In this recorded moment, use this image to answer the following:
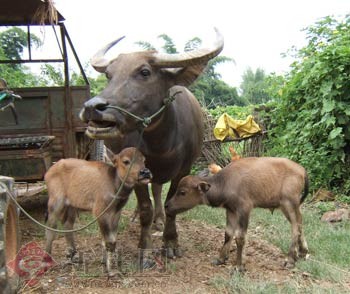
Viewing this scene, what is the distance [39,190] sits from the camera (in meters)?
8.59

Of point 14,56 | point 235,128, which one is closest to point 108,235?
point 235,128

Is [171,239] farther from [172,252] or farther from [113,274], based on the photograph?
[113,274]

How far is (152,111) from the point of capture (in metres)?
3.92

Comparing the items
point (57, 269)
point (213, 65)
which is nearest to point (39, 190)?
point (57, 269)

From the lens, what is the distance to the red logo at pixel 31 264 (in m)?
3.66

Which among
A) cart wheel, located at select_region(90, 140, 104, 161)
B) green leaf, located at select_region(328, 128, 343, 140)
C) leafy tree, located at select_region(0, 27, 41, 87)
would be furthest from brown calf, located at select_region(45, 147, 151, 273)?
leafy tree, located at select_region(0, 27, 41, 87)

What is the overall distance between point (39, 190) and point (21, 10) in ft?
11.1

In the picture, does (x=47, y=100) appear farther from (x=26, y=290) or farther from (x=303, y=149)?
(x=303, y=149)

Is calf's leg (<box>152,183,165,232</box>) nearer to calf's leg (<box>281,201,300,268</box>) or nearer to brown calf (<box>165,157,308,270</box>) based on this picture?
brown calf (<box>165,157,308,270</box>)

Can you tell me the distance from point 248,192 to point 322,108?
3.84 m

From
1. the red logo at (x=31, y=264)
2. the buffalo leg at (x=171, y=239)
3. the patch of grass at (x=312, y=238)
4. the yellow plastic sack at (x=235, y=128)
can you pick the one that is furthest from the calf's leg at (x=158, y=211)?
the yellow plastic sack at (x=235, y=128)

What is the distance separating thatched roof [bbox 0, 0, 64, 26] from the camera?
632 cm

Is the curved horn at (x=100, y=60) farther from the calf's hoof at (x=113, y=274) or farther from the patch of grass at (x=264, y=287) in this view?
the patch of grass at (x=264, y=287)

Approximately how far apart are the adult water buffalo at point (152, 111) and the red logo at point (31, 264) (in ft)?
3.30
